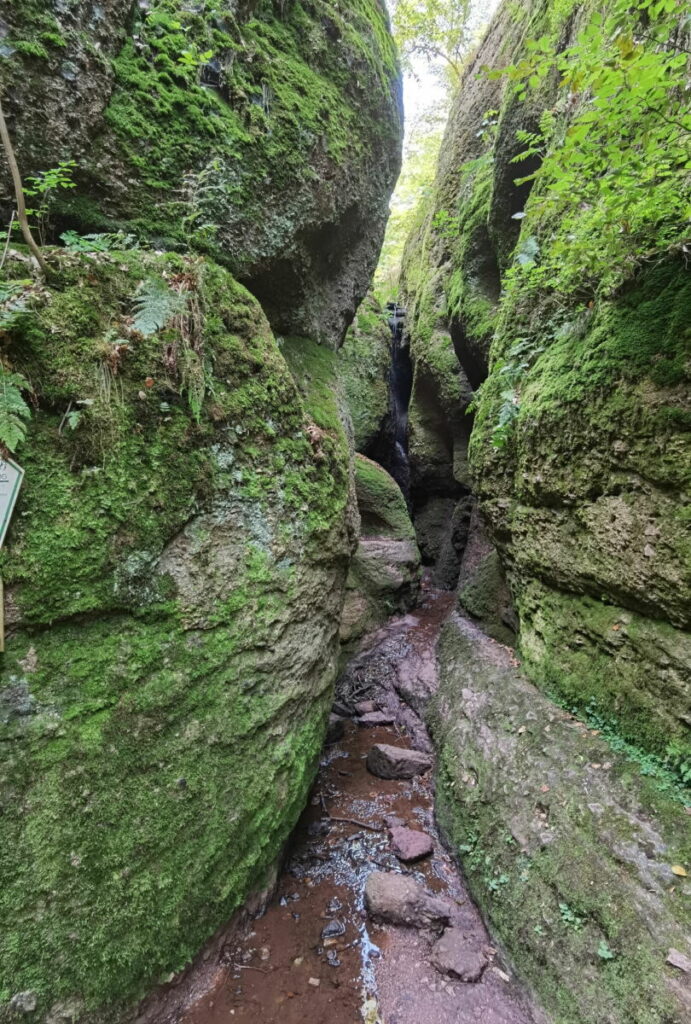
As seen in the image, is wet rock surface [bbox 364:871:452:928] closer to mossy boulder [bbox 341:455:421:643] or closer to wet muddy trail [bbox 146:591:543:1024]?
wet muddy trail [bbox 146:591:543:1024]

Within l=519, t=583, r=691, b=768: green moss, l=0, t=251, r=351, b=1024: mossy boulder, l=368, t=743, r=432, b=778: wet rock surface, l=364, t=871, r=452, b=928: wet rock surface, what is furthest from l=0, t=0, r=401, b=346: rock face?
l=364, t=871, r=452, b=928: wet rock surface

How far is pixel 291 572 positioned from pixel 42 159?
353cm

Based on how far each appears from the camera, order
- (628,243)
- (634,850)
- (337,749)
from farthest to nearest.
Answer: (337,749), (628,243), (634,850)

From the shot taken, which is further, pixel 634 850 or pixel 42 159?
pixel 42 159

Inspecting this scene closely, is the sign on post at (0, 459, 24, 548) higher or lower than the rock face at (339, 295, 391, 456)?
lower

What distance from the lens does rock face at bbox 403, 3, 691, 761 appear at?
346 centimetres

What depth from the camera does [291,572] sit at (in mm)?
4004

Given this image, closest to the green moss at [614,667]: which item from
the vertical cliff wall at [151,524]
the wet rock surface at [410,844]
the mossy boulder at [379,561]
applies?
the wet rock surface at [410,844]

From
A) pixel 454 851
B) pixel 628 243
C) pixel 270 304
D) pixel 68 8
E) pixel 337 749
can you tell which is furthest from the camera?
pixel 337 749

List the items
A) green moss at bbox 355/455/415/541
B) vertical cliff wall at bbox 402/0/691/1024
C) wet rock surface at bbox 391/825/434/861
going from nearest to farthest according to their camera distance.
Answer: vertical cliff wall at bbox 402/0/691/1024 → wet rock surface at bbox 391/825/434/861 → green moss at bbox 355/455/415/541

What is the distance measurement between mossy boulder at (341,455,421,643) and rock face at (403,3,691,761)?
2140mm

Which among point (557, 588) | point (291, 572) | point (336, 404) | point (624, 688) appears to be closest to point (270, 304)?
point (336, 404)

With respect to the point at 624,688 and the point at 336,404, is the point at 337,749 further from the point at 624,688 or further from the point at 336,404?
the point at 336,404

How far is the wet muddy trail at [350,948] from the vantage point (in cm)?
297
